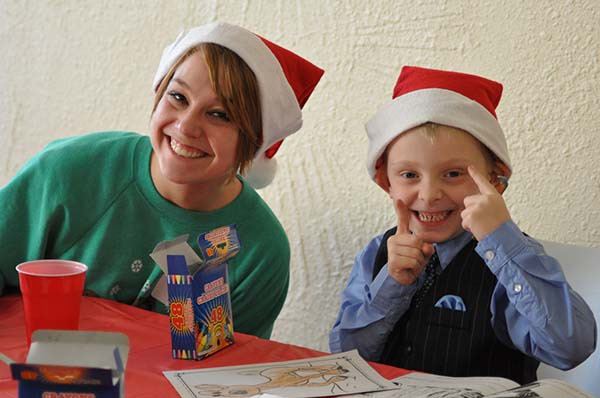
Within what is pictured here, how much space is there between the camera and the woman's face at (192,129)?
4.73ft

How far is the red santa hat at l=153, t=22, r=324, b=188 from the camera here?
1481mm

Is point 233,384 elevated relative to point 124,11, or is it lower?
lower

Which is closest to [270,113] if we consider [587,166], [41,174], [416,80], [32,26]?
[416,80]

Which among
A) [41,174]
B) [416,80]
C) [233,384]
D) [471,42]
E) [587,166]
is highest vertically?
[471,42]

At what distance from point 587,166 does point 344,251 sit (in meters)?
0.59

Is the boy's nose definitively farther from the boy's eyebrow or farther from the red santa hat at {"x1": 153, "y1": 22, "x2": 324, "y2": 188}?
the red santa hat at {"x1": 153, "y1": 22, "x2": 324, "y2": 188}

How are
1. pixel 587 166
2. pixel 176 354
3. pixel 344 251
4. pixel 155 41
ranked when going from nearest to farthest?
pixel 176 354
pixel 587 166
pixel 344 251
pixel 155 41

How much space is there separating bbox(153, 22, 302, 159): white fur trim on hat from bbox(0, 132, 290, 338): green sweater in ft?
0.53

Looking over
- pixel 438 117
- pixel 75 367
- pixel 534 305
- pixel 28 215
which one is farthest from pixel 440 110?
pixel 75 367

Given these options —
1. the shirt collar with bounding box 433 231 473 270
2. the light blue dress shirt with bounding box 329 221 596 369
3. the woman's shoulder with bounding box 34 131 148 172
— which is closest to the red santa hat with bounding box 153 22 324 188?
the woman's shoulder with bounding box 34 131 148 172

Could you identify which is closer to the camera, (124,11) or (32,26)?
(124,11)

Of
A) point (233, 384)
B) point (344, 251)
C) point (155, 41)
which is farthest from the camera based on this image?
point (155, 41)

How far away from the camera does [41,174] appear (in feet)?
4.94

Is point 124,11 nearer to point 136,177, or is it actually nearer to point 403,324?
point 136,177
